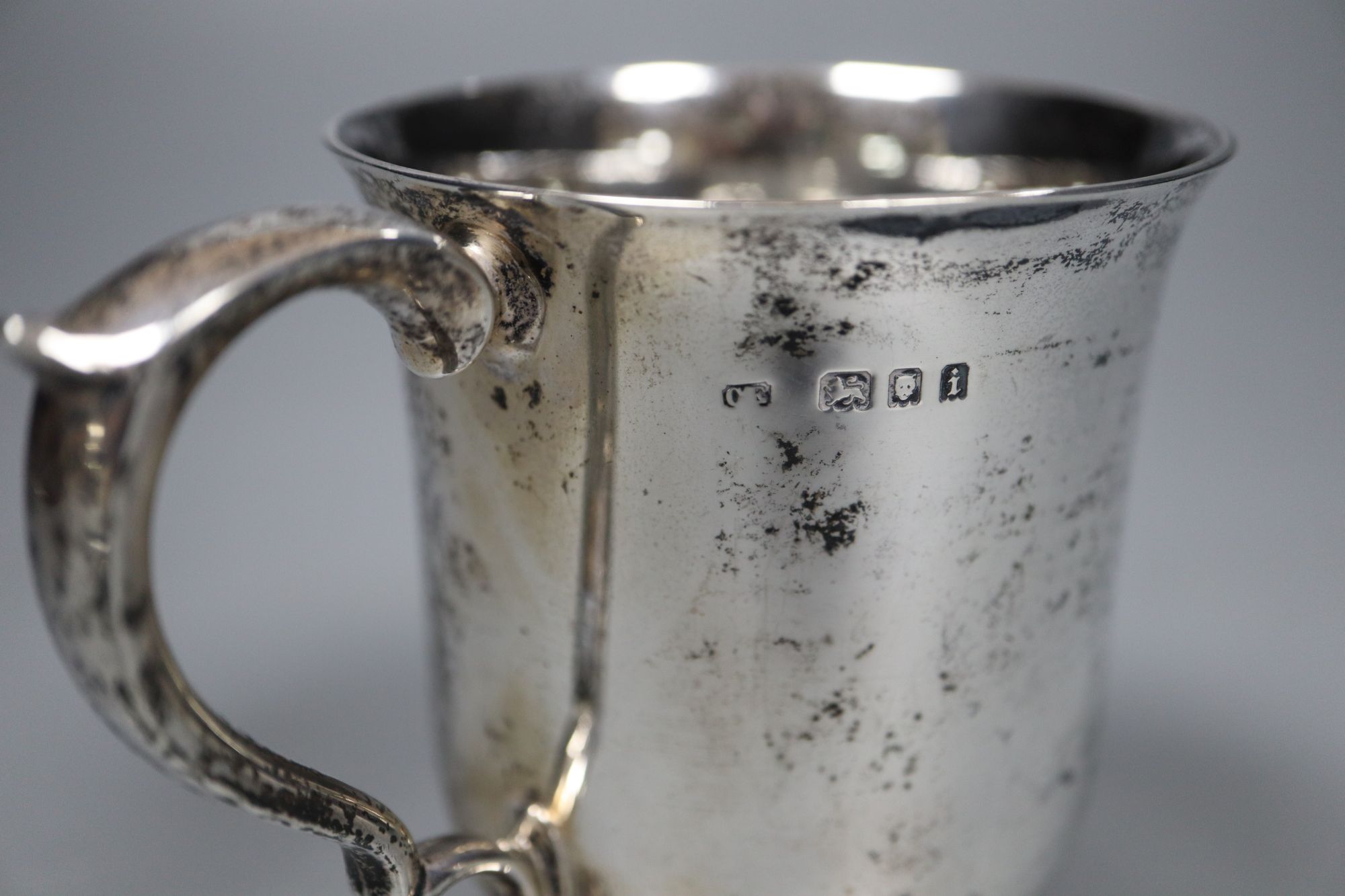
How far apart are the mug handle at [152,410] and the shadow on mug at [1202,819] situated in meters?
0.68

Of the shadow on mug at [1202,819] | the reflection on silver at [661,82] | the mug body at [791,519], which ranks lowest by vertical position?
the shadow on mug at [1202,819]

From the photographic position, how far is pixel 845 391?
2.15 feet

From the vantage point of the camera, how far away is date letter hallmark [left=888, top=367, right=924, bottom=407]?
2.17 feet

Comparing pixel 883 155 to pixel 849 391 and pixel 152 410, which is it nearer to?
pixel 849 391

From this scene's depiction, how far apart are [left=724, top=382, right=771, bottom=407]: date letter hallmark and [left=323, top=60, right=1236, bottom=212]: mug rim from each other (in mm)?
89

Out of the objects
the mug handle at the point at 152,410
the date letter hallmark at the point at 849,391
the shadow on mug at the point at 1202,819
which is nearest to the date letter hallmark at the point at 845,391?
the date letter hallmark at the point at 849,391

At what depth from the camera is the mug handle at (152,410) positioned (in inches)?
20.3

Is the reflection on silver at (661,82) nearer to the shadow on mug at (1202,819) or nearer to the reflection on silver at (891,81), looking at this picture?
the reflection on silver at (891,81)

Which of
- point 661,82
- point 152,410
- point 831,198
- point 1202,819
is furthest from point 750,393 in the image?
point 1202,819

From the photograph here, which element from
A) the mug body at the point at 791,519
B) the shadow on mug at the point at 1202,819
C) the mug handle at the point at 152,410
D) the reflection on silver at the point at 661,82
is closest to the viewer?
the mug handle at the point at 152,410

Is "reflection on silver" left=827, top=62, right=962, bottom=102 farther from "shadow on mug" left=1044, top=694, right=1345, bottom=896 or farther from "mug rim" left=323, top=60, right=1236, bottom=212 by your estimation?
"shadow on mug" left=1044, top=694, right=1345, bottom=896

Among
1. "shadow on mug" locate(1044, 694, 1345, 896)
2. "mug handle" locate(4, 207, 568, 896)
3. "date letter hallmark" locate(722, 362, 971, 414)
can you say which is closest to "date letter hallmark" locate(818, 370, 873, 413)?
"date letter hallmark" locate(722, 362, 971, 414)

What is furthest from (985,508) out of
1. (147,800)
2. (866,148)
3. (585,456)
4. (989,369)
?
(147,800)

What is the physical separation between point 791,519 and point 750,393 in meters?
0.07
